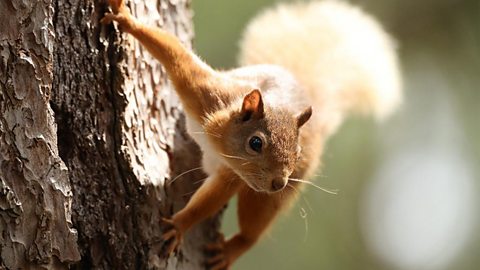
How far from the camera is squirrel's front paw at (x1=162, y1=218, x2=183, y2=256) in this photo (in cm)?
326

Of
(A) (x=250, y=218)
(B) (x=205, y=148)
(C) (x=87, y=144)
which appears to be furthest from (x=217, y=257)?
(C) (x=87, y=144)

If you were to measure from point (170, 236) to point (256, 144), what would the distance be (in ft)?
1.64

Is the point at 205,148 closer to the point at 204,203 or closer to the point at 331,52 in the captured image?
the point at 204,203

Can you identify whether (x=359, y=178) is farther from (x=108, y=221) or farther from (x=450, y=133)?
(x=108, y=221)

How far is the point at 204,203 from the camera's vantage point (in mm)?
3393

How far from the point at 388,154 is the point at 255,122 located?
3597mm

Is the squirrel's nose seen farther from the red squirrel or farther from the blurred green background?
the blurred green background

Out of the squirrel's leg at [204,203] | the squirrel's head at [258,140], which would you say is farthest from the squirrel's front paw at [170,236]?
the squirrel's head at [258,140]

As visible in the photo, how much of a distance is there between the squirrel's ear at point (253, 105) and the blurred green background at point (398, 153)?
257cm

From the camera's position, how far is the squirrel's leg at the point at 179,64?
329 cm

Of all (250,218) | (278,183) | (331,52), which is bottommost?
(278,183)

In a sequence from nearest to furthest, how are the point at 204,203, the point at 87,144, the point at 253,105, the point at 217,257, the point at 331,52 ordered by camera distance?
the point at 87,144 < the point at 253,105 < the point at 204,203 < the point at 217,257 < the point at 331,52

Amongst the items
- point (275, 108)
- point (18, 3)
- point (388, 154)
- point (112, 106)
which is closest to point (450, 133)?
point (388, 154)

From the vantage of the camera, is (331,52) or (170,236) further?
(331,52)
